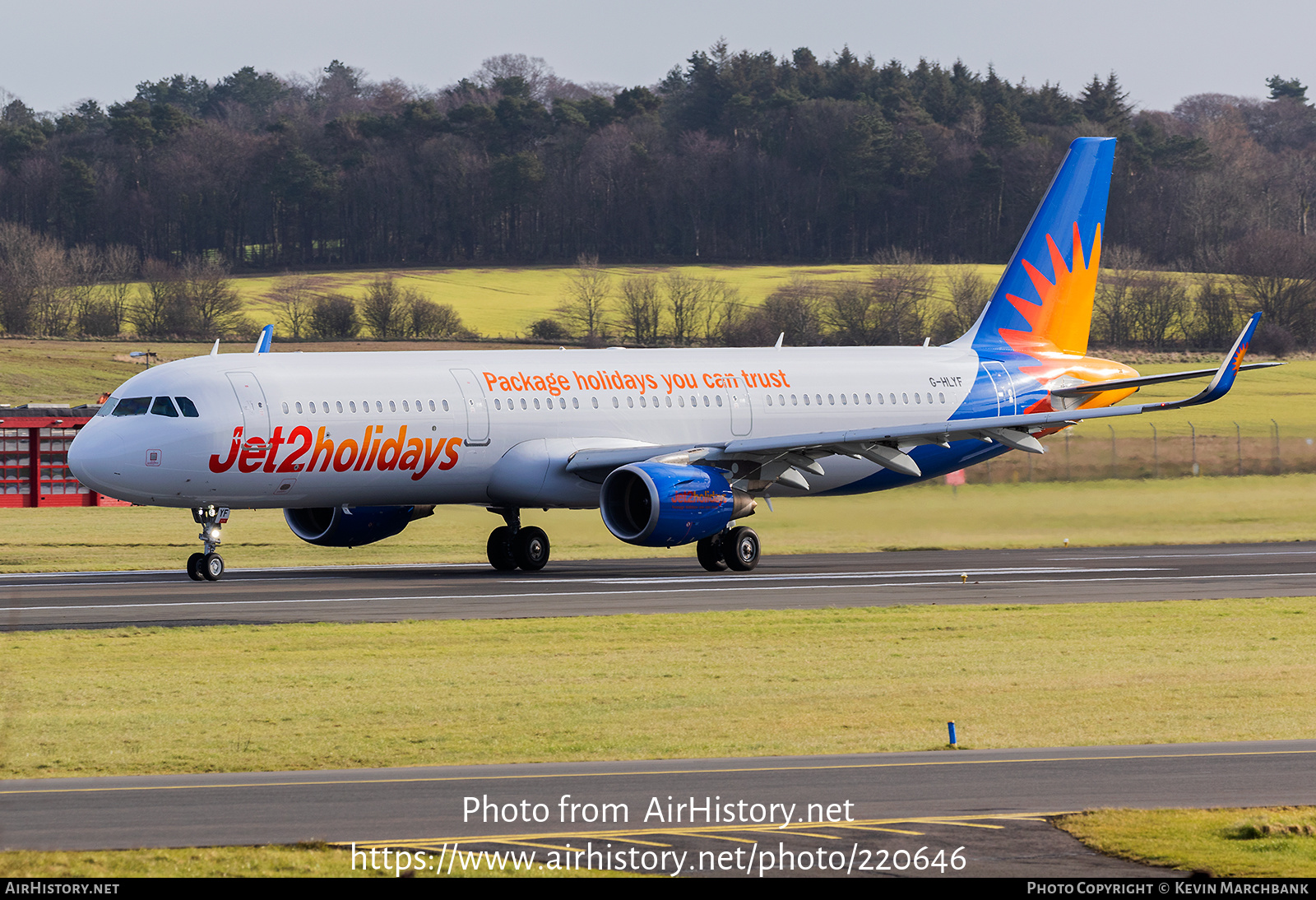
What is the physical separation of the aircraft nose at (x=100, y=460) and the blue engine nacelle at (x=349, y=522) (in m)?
5.53

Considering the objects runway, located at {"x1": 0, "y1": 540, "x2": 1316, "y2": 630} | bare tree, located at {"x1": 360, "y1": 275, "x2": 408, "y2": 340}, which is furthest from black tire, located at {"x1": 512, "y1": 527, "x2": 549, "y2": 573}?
bare tree, located at {"x1": 360, "y1": 275, "x2": 408, "y2": 340}

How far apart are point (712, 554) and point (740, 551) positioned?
650mm

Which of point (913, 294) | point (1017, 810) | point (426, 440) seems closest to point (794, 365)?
point (426, 440)

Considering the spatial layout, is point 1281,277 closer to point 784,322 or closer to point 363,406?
point 784,322

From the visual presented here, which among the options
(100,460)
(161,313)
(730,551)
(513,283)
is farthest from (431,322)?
(100,460)

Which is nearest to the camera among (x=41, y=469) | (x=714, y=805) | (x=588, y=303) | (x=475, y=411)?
(x=714, y=805)

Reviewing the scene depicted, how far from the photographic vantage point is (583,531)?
38.7 meters

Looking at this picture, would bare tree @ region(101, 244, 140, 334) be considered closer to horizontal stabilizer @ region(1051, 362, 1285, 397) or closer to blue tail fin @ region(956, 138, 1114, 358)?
blue tail fin @ region(956, 138, 1114, 358)

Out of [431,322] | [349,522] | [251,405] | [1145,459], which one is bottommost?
[349,522]

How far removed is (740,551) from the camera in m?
37.0

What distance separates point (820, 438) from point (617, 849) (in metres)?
24.0

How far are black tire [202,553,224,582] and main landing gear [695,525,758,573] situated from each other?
9966 millimetres

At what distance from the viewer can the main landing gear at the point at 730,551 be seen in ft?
121

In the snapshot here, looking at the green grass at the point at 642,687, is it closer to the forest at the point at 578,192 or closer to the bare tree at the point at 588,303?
the bare tree at the point at 588,303
